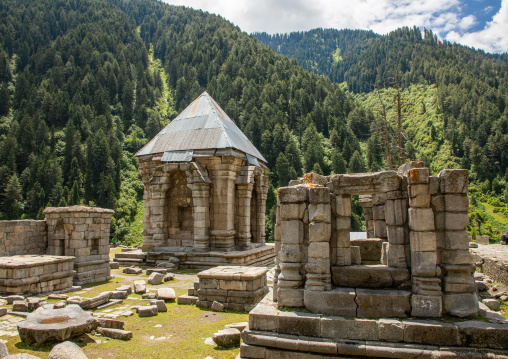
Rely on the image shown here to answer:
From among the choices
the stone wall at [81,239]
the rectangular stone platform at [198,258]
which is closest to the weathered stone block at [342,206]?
the rectangular stone platform at [198,258]

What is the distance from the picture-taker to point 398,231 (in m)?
5.86

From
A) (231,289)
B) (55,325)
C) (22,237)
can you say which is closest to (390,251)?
(231,289)

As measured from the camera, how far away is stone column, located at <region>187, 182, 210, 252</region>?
49.9 feet

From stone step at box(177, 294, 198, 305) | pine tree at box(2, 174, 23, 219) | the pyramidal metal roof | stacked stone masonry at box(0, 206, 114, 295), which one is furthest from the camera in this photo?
pine tree at box(2, 174, 23, 219)

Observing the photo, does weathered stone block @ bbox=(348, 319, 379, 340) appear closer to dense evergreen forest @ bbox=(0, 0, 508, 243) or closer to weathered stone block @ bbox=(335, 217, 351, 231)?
weathered stone block @ bbox=(335, 217, 351, 231)

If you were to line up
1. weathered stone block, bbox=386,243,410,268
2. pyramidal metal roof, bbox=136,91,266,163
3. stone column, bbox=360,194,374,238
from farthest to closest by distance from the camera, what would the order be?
1. pyramidal metal roof, bbox=136,91,266,163
2. stone column, bbox=360,194,374,238
3. weathered stone block, bbox=386,243,410,268

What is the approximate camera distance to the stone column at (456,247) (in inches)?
209

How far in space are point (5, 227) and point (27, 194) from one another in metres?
46.6

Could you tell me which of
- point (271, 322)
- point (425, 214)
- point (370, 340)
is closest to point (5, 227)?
point (271, 322)

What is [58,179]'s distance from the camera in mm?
51406

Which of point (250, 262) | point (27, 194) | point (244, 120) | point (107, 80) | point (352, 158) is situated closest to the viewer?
point (250, 262)

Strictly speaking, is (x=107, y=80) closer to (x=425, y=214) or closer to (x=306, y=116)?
(x=306, y=116)

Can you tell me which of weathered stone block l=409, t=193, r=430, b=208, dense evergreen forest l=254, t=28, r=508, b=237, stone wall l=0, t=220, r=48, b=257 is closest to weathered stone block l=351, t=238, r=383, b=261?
weathered stone block l=409, t=193, r=430, b=208

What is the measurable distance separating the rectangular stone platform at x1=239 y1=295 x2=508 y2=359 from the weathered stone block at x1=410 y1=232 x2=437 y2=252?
1089 mm
